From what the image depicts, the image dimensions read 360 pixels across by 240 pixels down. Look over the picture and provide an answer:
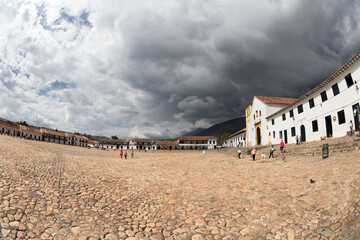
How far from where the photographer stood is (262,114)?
1513 inches

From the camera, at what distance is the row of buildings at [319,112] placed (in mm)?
18672

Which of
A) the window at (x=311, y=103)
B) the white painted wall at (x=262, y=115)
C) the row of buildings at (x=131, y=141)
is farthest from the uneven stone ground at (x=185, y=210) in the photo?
the row of buildings at (x=131, y=141)

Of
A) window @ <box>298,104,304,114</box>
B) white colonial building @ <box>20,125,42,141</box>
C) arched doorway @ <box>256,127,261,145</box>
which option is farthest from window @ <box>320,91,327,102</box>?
white colonial building @ <box>20,125,42,141</box>

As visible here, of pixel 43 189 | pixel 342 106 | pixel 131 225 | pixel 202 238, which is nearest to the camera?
pixel 202 238

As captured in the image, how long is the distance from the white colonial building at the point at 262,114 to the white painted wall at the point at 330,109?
237 inches

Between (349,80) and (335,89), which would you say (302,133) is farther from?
(349,80)

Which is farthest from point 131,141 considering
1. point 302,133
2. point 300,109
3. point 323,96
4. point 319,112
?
point 323,96

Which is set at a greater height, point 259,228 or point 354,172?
point 354,172

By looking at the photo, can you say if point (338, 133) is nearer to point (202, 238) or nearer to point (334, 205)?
point (334, 205)

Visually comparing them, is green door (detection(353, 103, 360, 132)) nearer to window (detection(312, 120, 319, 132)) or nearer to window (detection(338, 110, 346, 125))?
window (detection(338, 110, 346, 125))

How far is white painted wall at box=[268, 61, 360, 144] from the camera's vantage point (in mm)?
18531

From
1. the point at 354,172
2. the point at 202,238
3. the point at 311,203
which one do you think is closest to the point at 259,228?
the point at 202,238

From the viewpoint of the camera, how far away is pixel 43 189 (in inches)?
305

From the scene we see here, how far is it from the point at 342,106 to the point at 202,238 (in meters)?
23.2
